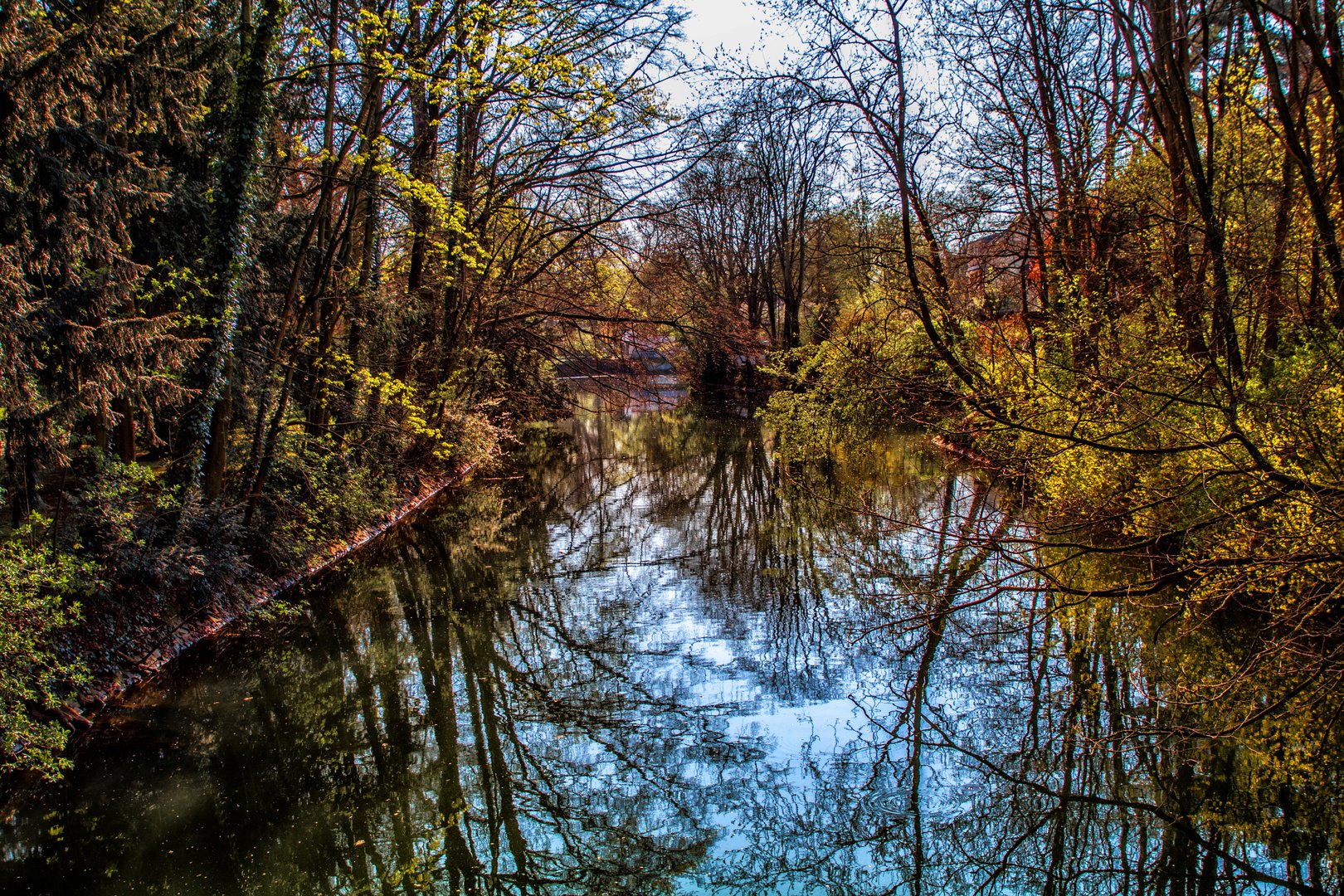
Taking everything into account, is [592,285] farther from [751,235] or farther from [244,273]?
[751,235]

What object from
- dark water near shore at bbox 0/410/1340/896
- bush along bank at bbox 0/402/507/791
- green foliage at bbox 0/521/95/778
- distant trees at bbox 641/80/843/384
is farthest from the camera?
distant trees at bbox 641/80/843/384

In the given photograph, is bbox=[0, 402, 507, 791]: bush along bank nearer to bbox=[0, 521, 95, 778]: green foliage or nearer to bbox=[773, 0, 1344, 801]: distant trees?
bbox=[0, 521, 95, 778]: green foliage

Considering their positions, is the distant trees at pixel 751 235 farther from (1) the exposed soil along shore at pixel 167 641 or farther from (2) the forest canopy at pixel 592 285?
(1) the exposed soil along shore at pixel 167 641

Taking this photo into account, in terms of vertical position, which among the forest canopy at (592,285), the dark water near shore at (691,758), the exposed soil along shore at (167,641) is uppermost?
the forest canopy at (592,285)

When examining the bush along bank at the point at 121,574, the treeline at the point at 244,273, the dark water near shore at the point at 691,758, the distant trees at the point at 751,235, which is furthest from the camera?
the distant trees at the point at 751,235

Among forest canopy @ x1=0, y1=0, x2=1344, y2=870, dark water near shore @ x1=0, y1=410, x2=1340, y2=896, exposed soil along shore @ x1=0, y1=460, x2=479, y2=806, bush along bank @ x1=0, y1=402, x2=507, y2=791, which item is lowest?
dark water near shore @ x1=0, y1=410, x2=1340, y2=896

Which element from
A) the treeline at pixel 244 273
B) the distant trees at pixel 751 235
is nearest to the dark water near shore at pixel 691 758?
the treeline at pixel 244 273

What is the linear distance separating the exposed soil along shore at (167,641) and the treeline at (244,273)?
14cm

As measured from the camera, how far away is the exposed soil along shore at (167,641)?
21.8 feet

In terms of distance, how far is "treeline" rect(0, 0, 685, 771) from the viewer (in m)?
6.60

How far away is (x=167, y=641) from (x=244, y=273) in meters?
5.03

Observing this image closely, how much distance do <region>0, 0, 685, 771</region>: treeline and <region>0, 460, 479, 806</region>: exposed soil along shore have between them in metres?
0.14

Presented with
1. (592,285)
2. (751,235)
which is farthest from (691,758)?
(751,235)

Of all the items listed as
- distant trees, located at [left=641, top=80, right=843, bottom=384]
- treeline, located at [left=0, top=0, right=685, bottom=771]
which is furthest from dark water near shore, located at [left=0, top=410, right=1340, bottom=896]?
distant trees, located at [left=641, top=80, right=843, bottom=384]
